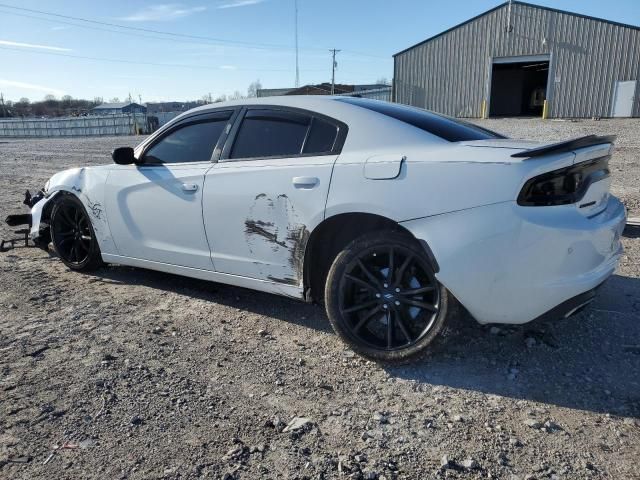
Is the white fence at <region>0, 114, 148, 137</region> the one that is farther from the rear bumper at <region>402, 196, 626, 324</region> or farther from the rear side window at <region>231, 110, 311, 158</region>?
the rear bumper at <region>402, 196, 626, 324</region>

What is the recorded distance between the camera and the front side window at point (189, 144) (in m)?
3.85

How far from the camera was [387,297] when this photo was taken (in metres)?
3.00

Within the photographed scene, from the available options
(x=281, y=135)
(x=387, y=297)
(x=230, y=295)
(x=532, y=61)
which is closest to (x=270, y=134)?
(x=281, y=135)

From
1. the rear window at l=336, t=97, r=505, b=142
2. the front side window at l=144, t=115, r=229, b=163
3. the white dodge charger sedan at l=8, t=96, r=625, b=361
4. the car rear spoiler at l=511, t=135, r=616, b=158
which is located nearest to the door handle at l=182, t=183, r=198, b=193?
the white dodge charger sedan at l=8, t=96, r=625, b=361

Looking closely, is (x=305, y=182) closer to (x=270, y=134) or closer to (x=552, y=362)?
(x=270, y=134)

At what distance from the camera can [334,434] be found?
241 centimetres

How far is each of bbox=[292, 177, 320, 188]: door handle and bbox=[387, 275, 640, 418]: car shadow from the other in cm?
122

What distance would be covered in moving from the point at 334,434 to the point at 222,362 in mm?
1024

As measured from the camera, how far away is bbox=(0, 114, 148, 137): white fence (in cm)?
4044

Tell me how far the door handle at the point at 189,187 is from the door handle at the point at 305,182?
36.0 inches

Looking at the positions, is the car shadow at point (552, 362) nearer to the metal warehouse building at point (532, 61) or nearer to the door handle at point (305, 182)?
the door handle at point (305, 182)

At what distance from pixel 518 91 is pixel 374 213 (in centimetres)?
4058

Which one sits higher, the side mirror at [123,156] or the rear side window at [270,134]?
the rear side window at [270,134]

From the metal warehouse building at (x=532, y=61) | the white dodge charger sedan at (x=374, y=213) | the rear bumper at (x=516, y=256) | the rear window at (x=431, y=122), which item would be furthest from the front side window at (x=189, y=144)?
the metal warehouse building at (x=532, y=61)
